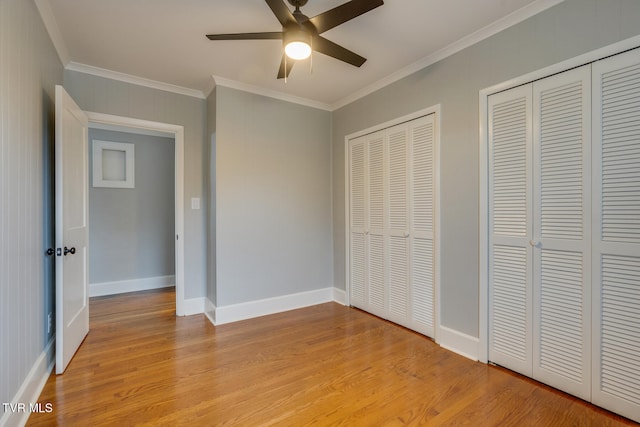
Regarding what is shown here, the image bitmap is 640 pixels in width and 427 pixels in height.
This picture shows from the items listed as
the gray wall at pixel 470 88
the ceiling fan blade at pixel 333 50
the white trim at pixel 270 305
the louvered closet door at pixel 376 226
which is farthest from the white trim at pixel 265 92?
the white trim at pixel 270 305

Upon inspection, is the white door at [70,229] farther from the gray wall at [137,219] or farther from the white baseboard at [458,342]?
the white baseboard at [458,342]

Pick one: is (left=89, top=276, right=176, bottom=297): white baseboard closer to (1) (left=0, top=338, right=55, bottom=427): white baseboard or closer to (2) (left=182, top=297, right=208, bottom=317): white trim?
(2) (left=182, top=297, right=208, bottom=317): white trim

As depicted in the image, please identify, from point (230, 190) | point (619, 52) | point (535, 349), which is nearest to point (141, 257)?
point (230, 190)

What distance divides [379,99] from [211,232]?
2.29 metres

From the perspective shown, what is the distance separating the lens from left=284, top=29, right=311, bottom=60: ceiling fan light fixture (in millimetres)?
1740

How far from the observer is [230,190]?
3.15 meters

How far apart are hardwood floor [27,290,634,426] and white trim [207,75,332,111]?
2478mm

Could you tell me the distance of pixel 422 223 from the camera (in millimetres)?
2783

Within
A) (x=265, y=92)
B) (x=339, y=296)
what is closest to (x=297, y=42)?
(x=265, y=92)

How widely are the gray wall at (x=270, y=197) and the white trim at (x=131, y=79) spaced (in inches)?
20.1

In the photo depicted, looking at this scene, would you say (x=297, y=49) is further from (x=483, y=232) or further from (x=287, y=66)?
(x=483, y=232)

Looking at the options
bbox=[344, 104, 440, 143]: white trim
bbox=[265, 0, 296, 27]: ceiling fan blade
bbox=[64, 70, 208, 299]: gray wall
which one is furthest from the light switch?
bbox=[265, 0, 296, 27]: ceiling fan blade

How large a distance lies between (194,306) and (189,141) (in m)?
1.86

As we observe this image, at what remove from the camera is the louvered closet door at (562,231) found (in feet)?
5.98
